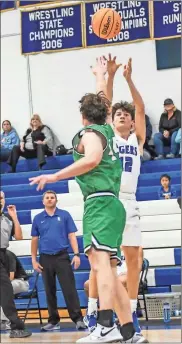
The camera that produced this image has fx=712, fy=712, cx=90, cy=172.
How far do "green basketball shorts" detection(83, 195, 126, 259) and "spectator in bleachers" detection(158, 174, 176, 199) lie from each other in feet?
24.3

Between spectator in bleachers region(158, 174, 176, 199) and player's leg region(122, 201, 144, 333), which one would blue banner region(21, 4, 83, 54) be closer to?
spectator in bleachers region(158, 174, 176, 199)

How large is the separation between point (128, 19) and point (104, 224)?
9.12m

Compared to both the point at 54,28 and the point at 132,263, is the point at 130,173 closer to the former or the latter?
the point at 132,263

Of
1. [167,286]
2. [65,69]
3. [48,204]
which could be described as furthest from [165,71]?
[48,204]

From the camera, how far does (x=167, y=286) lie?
10945 mm

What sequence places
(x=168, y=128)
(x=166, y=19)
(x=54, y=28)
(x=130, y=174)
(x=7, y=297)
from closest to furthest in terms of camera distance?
1. (x=130, y=174)
2. (x=7, y=297)
3. (x=166, y=19)
4. (x=54, y=28)
5. (x=168, y=128)

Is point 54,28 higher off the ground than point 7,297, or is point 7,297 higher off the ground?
point 54,28

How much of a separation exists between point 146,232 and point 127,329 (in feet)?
22.4

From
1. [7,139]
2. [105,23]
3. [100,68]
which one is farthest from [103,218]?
[7,139]

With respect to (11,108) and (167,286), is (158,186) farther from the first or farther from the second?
(11,108)

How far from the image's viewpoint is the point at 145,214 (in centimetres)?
1259

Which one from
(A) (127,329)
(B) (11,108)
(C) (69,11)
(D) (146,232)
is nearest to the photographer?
(A) (127,329)

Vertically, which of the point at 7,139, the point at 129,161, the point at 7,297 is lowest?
the point at 7,297

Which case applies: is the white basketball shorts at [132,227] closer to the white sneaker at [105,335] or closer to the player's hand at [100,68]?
the white sneaker at [105,335]
